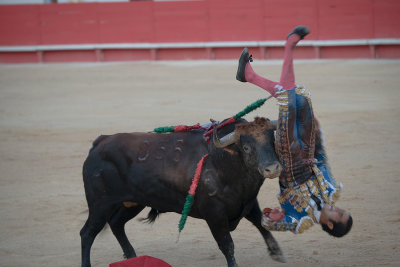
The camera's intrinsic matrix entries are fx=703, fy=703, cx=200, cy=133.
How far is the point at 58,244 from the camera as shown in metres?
5.10

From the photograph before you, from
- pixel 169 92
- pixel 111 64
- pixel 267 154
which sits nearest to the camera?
pixel 267 154

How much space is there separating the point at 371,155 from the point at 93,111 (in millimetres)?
4851

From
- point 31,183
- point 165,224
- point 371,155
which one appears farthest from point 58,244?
point 371,155

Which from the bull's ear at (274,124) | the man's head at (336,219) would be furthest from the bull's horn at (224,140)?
the man's head at (336,219)

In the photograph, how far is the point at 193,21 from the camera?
53.9 ft

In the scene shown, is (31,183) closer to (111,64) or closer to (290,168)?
(290,168)

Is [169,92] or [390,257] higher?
[169,92]

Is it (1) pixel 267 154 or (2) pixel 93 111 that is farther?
(2) pixel 93 111

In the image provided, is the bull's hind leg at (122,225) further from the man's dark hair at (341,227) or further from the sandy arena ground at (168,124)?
the man's dark hair at (341,227)

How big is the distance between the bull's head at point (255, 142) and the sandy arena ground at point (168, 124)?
95 cm

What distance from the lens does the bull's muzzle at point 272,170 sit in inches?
142

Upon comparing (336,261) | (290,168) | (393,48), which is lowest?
(336,261)

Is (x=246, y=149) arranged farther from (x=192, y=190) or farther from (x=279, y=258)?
(x=279, y=258)

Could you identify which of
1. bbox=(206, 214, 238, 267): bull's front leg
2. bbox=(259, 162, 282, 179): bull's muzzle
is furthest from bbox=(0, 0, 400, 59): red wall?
bbox=(259, 162, 282, 179): bull's muzzle
